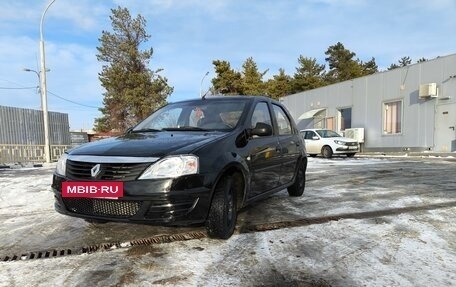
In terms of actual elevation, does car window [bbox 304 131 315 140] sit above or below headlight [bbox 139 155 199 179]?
below

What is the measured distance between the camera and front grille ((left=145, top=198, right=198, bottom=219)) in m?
3.71

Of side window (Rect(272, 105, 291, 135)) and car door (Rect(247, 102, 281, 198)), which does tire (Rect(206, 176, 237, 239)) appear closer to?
car door (Rect(247, 102, 281, 198))

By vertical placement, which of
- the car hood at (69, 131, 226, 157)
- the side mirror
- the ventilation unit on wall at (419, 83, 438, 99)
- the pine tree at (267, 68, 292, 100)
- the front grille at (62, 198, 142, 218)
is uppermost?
the pine tree at (267, 68, 292, 100)

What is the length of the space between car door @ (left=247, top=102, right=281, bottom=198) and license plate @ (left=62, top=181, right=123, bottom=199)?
5.10 feet

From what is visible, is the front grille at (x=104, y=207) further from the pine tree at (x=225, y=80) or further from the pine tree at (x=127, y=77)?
the pine tree at (x=225, y=80)

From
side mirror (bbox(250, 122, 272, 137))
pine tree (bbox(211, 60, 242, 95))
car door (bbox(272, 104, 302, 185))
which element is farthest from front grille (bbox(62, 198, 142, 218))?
pine tree (bbox(211, 60, 242, 95))

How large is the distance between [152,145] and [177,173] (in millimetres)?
514

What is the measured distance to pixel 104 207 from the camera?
384cm

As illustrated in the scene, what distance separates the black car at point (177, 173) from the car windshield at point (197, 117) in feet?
0.04

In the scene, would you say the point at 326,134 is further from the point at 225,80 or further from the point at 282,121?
the point at 225,80

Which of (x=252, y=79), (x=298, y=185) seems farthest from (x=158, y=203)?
(x=252, y=79)

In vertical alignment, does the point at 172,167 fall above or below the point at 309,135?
above

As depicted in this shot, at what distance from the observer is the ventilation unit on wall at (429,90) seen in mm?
19094

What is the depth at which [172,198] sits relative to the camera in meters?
3.72
